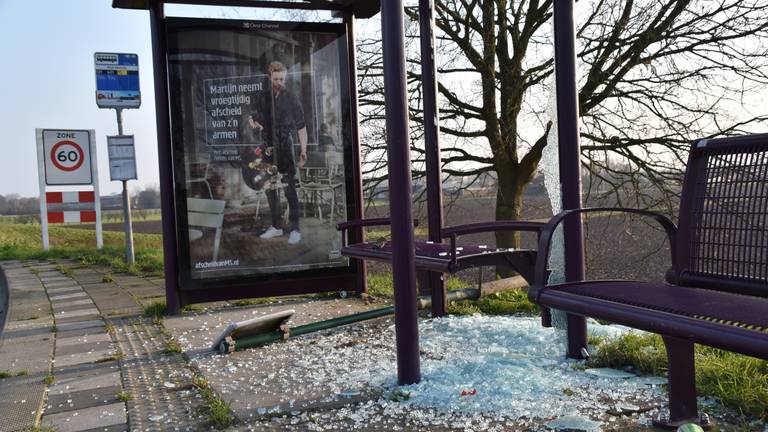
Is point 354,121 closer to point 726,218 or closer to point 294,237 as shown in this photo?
point 294,237

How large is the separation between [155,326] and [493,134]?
19.0ft

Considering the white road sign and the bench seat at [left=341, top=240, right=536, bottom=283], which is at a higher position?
the white road sign

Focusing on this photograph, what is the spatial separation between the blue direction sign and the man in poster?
509 centimetres

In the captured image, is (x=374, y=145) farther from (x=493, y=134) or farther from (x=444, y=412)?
(x=444, y=412)

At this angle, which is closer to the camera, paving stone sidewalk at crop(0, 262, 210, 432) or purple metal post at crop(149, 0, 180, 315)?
paving stone sidewalk at crop(0, 262, 210, 432)

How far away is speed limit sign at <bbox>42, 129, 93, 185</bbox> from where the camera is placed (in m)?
13.4

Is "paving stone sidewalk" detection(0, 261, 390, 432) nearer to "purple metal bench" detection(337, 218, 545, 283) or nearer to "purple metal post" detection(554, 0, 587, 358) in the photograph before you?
"purple metal bench" detection(337, 218, 545, 283)

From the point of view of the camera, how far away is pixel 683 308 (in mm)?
2166

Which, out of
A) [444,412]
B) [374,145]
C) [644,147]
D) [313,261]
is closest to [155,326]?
[313,261]

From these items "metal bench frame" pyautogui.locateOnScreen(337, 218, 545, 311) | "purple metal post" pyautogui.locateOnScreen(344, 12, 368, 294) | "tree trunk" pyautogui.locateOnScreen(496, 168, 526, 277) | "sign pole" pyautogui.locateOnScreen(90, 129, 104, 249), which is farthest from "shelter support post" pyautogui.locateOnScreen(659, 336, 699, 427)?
"sign pole" pyautogui.locateOnScreen(90, 129, 104, 249)

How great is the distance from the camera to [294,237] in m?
6.23

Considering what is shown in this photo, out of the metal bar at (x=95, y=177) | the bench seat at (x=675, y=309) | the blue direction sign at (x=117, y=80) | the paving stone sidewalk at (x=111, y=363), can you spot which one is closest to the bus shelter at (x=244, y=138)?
the paving stone sidewalk at (x=111, y=363)

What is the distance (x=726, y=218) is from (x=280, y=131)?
4.29 m

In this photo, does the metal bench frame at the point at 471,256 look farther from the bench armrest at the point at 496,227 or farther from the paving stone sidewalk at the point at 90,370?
the paving stone sidewalk at the point at 90,370
